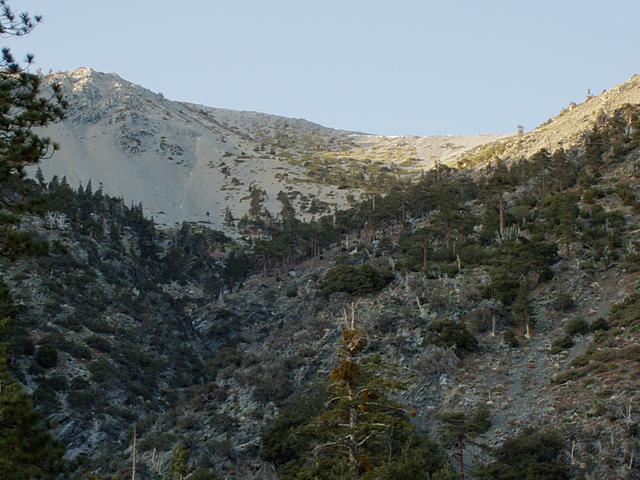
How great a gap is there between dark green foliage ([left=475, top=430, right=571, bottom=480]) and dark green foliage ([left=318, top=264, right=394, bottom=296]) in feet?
86.0

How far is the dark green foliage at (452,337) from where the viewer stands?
4712 cm

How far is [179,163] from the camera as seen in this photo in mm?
163375

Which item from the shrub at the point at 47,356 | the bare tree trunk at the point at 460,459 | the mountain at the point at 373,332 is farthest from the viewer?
the shrub at the point at 47,356

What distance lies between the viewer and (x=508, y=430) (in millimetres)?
36844

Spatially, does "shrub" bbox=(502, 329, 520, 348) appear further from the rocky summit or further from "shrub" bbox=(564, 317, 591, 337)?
"shrub" bbox=(564, 317, 591, 337)

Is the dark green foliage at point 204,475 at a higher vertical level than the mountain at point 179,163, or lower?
lower

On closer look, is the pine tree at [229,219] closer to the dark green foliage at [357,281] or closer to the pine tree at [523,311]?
the dark green foliage at [357,281]

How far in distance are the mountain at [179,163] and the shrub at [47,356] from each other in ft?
245

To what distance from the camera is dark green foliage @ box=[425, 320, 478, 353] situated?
47125 millimetres

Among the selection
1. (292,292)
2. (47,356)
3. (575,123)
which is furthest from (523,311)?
(575,123)

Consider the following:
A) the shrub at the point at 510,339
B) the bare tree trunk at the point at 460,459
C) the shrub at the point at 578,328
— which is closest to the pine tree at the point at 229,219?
the shrub at the point at 510,339

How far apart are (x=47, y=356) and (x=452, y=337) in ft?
95.4

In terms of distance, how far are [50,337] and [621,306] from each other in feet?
135

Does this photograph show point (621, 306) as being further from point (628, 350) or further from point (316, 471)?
point (316, 471)
